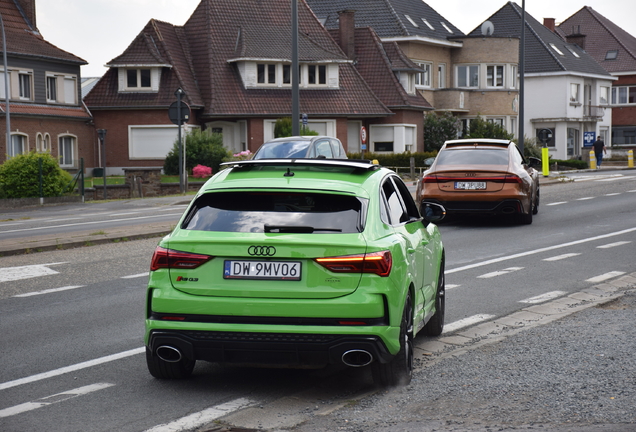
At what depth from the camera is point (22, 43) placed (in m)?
47.6

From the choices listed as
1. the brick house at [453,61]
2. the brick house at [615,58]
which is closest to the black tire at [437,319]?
the brick house at [453,61]

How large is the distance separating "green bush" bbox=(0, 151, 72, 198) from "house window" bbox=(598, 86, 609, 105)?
5571 centimetres

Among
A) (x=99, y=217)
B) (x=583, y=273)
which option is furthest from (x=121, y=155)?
(x=583, y=273)

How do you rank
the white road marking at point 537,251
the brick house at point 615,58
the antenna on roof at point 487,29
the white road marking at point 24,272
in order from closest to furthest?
1. the white road marking at point 24,272
2. the white road marking at point 537,251
3. the antenna on roof at point 487,29
4. the brick house at point 615,58

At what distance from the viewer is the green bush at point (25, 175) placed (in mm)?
29938

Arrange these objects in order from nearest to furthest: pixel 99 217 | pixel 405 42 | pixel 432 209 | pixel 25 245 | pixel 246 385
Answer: pixel 246 385, pixel 432 209, pixel 25 245, pixel 99 217, pixel 405 42

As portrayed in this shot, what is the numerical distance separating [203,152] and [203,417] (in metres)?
35.5

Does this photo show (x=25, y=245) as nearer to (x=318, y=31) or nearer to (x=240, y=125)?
(x=240, y=125)

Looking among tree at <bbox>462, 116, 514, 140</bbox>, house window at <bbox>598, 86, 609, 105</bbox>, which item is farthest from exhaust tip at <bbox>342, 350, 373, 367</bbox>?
house window at <bbox>598, 86, 609, 105</bbox>

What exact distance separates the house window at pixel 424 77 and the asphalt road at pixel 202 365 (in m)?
44.4

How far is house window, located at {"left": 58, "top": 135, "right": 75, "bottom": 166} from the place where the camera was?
49.3m

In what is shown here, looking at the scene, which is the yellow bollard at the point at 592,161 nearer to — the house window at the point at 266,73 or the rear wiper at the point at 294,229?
the house window at the point at 266,73

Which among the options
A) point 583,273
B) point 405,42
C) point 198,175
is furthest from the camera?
point 405,42

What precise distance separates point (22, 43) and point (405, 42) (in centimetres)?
2340
